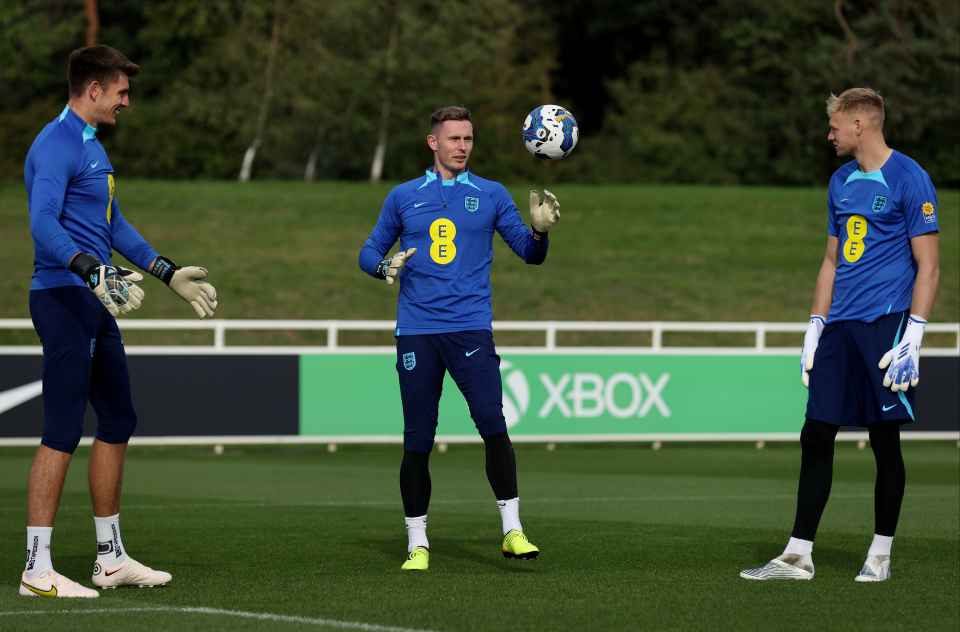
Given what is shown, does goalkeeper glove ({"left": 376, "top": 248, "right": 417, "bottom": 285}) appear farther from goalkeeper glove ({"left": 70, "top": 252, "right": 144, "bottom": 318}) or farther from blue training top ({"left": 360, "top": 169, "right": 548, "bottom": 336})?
goalkeeper glove ({"left": 70, "top": 252, "right": 144, "bottom": 318})

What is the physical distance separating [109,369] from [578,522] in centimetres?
395

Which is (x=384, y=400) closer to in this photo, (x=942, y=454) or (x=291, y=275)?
(x=942, y=454)

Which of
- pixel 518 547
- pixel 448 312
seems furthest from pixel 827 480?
pixel 448 312

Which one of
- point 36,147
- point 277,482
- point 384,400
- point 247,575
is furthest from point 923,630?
point 384,400

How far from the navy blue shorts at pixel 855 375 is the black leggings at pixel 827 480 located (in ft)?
0.39

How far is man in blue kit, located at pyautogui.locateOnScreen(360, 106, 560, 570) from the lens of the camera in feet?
28.1

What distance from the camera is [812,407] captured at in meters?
8.14

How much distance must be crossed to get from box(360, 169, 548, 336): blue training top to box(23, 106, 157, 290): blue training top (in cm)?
135

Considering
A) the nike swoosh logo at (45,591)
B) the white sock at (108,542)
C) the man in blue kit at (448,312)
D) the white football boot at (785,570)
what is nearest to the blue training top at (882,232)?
the white football boot at (785,570)

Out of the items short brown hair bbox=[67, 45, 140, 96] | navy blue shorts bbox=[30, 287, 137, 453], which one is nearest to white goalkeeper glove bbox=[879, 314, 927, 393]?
navy blue shorts bbox=[30, 287, 137, 453]

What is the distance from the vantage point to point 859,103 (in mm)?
8102

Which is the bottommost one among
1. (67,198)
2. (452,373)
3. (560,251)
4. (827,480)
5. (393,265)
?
(827,480)

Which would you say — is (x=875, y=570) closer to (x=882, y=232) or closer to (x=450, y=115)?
(x=882, y=232)

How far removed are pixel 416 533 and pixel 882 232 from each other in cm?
266
